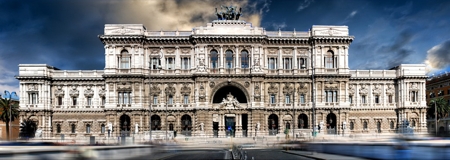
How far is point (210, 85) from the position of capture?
244 ft

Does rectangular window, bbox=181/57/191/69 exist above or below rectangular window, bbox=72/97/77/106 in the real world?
above

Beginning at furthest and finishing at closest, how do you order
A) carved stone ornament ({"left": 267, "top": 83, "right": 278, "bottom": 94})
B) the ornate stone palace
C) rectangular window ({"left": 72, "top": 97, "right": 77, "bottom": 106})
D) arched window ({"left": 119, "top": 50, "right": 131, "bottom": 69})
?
1. rectangular window ({"left": 72, "top": 97, "right": 77, "bottom": 106})
2. carved stone ornament ({"left": 267, "top": 83, "right": 278, "bottom": 94})
3. arched window ({"left": 119, "top": 50, "right": 131, "bottom": 69})
4. the ornate stone palace

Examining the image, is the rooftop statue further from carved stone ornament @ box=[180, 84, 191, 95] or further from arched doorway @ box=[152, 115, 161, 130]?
arched doorway @ box=[152, 115, 161, 130]

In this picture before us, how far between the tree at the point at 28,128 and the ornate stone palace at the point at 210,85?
106cm

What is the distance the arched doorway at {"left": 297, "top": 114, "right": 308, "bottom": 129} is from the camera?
76750mm

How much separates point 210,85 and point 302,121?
19.0m

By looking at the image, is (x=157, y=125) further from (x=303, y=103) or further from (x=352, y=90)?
(x=352, y=90)

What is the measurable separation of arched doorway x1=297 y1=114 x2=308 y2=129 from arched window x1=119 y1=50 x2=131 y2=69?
34.0 metres

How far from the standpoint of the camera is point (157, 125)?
76312 millimetres

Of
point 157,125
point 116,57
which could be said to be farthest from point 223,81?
point 116,57

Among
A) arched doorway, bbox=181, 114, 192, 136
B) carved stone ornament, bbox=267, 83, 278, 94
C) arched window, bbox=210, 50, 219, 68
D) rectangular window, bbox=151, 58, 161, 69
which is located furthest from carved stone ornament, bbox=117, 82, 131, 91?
carved stone ornament, bbox=267, 83, 278, 94

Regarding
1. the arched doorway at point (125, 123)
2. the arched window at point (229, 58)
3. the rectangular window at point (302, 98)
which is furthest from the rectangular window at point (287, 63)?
the arched doorway at point (125, 123)

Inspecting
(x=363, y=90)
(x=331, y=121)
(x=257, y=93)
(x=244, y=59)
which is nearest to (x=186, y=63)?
(x=244, y=59)

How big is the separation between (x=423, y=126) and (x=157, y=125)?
52320 millimetres
